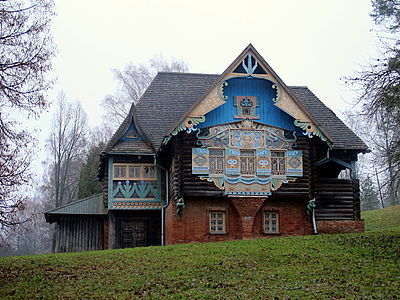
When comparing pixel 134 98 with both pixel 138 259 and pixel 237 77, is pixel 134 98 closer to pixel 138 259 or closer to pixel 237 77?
pixel 237 77

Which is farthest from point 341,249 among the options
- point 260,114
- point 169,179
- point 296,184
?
point 169,179

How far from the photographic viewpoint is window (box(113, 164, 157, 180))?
3148 centimetres

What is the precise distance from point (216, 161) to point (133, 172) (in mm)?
4869

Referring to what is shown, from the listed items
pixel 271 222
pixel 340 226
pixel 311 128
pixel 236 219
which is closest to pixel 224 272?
pixel 236 219

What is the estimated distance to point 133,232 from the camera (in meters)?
32.2

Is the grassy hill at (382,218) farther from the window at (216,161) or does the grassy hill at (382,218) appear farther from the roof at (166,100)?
the window at (216,161)

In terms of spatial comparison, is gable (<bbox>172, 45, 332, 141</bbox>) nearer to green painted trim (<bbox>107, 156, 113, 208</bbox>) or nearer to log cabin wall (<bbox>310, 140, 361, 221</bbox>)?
log cabin wall (<bbox>310, 140, 361, 221</bbox>)

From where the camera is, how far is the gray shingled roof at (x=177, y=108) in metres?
32.1

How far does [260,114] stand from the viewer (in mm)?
29766

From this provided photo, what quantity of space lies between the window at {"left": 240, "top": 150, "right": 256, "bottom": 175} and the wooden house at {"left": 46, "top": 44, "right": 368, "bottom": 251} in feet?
0.15

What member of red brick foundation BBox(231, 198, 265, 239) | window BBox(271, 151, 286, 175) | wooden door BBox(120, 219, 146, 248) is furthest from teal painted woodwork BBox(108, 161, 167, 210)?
window BBox(271, 151, 286, 175)

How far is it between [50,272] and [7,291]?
2.62 m

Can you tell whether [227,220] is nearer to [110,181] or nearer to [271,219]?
[271,219]

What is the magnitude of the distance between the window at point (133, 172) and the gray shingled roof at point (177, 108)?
115 centimetres
